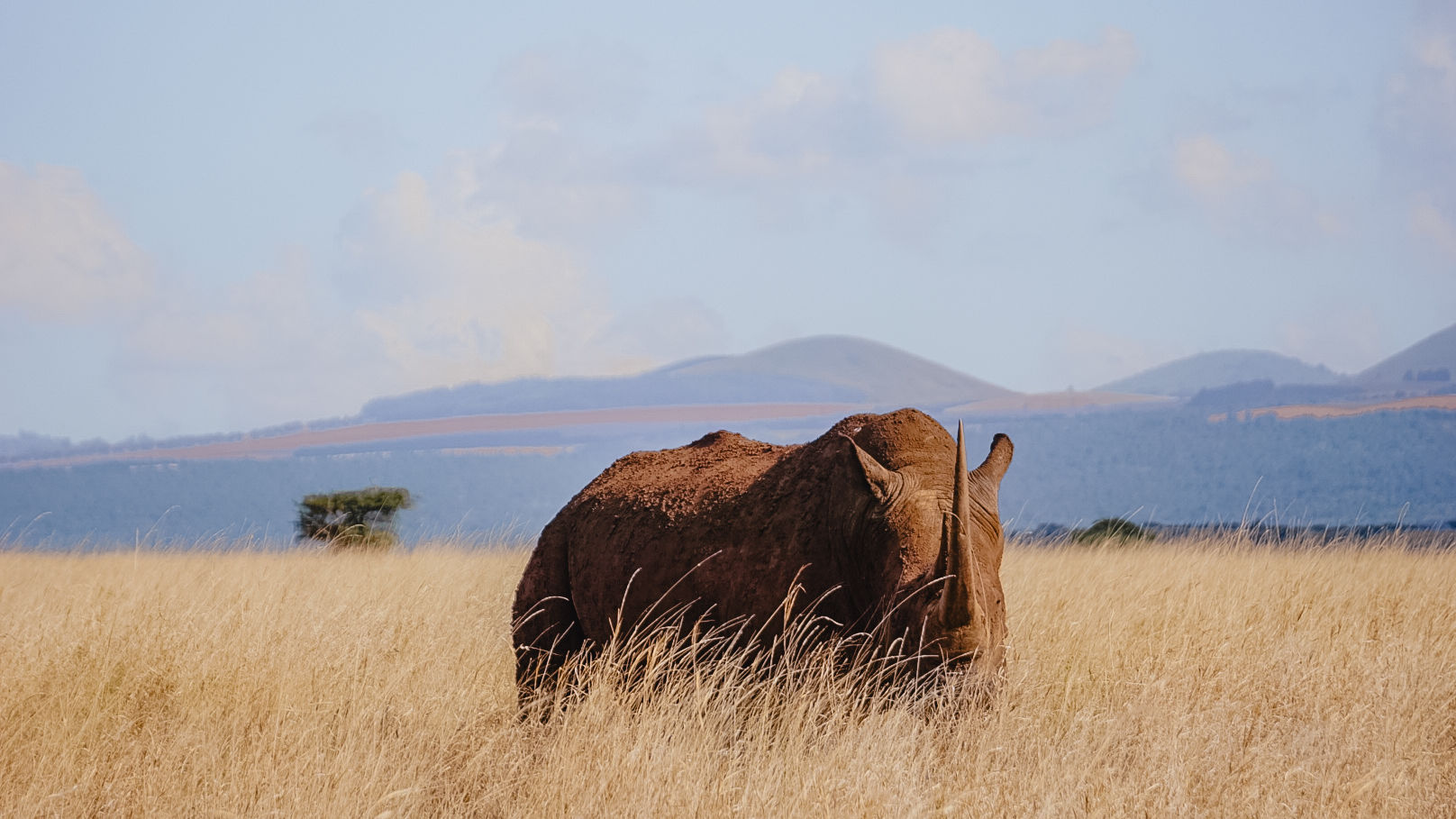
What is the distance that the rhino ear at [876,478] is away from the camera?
5.27 meters

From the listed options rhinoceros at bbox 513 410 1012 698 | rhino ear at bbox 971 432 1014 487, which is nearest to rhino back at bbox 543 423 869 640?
rhinoceros at bbox 513 410 1012 698

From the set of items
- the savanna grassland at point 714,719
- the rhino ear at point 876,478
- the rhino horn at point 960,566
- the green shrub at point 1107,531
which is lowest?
the green shrub at point 1107,531

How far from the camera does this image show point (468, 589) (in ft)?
36.2

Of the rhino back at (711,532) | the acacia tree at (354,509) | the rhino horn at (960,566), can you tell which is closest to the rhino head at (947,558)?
the rhino horn at (960,566)

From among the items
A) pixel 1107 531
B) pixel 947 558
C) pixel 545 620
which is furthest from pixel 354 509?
pixel 947 558

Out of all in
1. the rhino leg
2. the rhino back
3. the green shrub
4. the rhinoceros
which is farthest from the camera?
the green shrub

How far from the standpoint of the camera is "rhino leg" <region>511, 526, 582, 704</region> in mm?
6902

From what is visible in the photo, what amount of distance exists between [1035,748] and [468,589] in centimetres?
667

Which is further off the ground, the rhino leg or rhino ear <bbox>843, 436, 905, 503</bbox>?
rhino ear <bbox>843, 436, 905, 503</bbox>

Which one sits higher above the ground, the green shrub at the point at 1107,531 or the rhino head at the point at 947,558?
the rhino head at the point at 947,558

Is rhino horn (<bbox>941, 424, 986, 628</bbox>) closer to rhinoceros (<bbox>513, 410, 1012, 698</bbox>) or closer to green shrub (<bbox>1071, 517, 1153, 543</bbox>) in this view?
rhinoceros (<bbox>513, 410, 1012, 698</bbox>)

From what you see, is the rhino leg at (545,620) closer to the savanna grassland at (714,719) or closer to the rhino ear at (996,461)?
the savanna grassland at (714,719)

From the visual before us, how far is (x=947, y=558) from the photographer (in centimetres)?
477

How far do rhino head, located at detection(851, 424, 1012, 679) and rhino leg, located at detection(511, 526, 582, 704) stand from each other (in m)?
2.33
